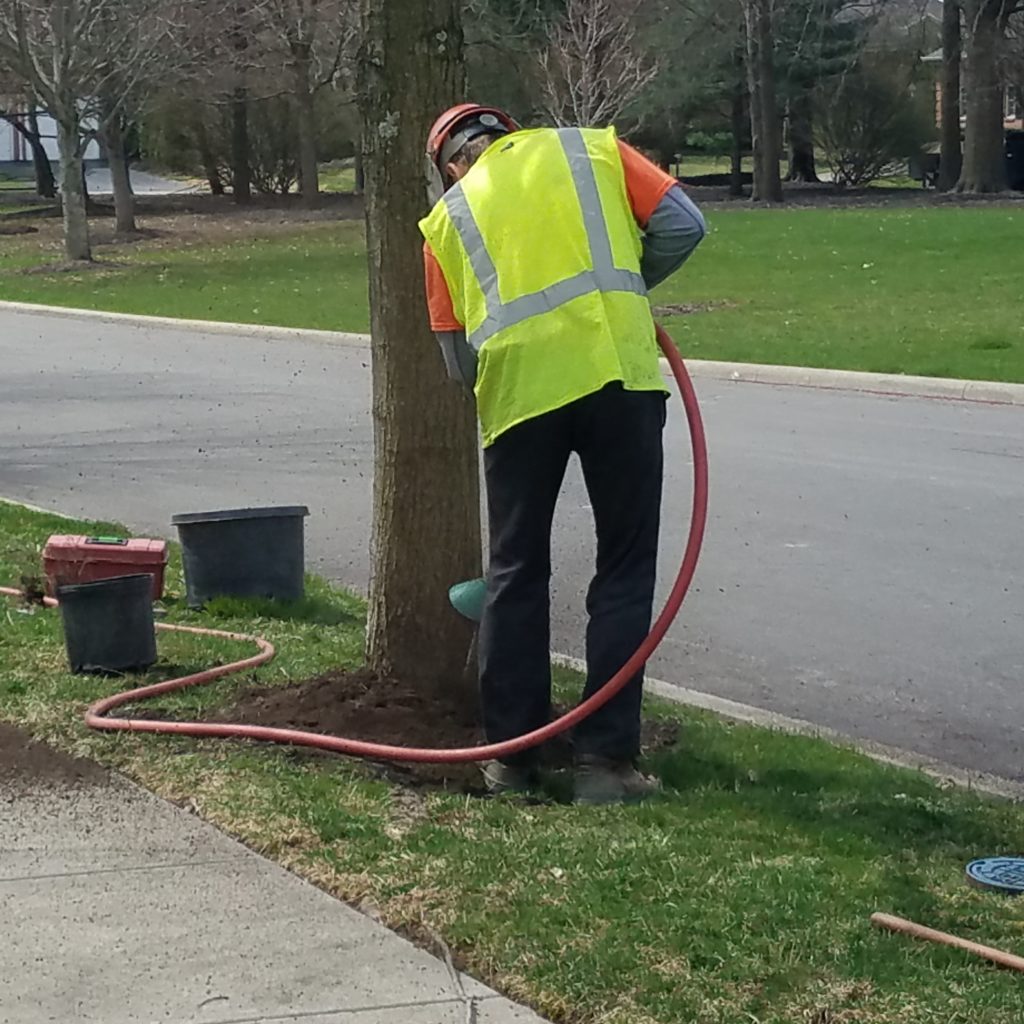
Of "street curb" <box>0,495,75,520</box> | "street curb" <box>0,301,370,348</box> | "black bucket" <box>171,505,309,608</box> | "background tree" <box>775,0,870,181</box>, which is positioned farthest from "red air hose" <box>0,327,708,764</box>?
"background tree" <box>775,0,870,181</box>

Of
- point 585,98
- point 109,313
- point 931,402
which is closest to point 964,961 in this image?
point 931,402

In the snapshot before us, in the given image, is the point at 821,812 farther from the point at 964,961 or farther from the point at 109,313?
the point at 109,313

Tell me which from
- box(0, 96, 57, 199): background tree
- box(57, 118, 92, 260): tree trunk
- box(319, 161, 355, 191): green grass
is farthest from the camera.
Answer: box(319, 161, 355, 191): green grass

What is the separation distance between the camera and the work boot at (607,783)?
4.82 meters

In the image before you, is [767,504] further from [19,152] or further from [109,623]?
[19,152]

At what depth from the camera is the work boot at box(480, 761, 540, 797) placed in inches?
196

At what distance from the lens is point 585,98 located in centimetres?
3291

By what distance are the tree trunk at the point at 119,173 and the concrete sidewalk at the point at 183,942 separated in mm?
33473

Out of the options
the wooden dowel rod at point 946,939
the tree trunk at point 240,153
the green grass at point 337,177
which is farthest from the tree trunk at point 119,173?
the wooden dowel rod at point 946,939

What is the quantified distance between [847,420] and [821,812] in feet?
29.2

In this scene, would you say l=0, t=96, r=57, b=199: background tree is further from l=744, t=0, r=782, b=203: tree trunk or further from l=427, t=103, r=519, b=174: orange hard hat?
l=427, t=103, r=519, b=174: orange hard hat

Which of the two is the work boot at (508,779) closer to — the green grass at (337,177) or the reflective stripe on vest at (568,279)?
the reflective stripe on vest at (568,279)

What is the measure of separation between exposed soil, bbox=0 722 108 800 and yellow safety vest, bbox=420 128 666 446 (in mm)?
1562

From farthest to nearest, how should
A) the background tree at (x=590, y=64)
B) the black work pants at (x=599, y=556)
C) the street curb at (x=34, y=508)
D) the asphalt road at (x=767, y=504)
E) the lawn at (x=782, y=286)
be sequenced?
the background tree at (x=590, y=64), the lawn at (x=782, y=286), the street curb at (x=34, y=508), the asphalt road at (x=767, y=504), the black work pants at (x=599, y=556)
